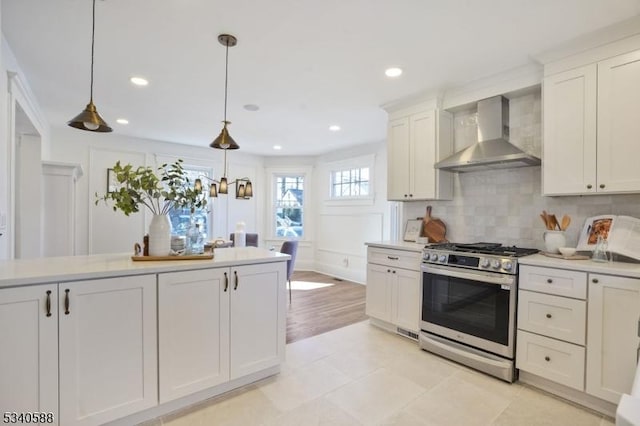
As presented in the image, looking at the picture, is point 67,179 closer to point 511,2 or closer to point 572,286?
point 511,2

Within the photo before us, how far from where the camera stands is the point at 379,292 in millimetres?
3395

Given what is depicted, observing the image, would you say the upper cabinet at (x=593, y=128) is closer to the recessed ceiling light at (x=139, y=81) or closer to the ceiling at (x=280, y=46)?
the ceiling at (x=280, y=46)

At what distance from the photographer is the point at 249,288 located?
224 centimetres

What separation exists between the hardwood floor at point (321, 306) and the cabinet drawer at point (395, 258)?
857mm

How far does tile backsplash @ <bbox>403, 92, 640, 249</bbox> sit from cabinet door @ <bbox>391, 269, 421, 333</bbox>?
2.49ft

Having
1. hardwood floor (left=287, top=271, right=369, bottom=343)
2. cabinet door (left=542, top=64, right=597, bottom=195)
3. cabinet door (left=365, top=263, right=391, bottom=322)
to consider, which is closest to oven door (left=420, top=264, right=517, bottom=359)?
cabinet door (left=365, top=263, right=391, bottom=322)

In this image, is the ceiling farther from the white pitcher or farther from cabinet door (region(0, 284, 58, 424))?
cabinet door (region(0, 284, 58, 424))

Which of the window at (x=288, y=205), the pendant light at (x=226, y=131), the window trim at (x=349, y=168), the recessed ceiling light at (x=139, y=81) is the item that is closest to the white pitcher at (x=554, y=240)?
the pendant light at (x=226, y=131)

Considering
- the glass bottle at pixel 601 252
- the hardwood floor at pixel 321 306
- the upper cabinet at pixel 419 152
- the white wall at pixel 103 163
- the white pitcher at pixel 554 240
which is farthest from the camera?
the white wall at pixel 103 163

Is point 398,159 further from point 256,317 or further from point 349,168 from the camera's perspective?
point 349,168

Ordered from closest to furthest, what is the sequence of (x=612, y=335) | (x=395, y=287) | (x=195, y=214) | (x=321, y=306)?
(x=612, y=335) → (x=395, y=287) → (x=321, y=306) → (x=195, y=214)

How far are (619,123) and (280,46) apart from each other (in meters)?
2.54

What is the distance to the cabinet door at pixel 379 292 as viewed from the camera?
10.8 feet

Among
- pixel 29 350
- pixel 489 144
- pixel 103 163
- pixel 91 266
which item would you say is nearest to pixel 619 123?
pixel 489 144
